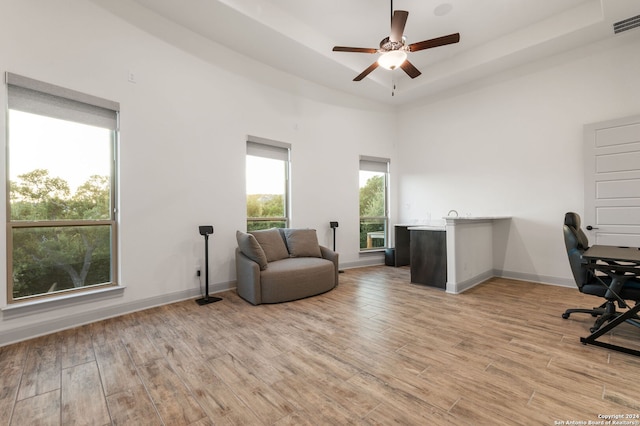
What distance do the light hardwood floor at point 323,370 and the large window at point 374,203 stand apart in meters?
3.09

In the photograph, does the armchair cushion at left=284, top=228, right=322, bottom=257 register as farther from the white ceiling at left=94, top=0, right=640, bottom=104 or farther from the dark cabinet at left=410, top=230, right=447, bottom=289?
the white ceiling at left=94, top=0, right=640, bottom=104

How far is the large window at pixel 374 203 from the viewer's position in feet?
20.6

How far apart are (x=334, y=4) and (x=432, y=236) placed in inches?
148

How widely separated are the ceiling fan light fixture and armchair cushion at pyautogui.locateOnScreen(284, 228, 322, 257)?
9.10 feet

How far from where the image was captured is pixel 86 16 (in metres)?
3.02

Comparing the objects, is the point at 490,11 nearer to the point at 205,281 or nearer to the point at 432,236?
the point at 432,236

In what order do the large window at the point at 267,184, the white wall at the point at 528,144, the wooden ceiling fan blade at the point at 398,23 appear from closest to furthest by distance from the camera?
the wooden ceiling fan blade at the point at 398,23, the white wall at the point at 528,144, the large window at the point at 267,184

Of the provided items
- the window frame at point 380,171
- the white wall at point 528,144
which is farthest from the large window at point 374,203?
the white wall at point 528,144

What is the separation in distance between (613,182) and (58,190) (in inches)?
287

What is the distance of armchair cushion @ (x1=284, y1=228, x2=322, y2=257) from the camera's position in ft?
14.7

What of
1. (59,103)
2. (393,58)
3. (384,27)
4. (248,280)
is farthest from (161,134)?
(384,27)

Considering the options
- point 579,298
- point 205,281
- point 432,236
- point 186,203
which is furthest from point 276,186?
point 579,298

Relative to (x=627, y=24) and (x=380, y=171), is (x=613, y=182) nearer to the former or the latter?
(x=627, y=24)

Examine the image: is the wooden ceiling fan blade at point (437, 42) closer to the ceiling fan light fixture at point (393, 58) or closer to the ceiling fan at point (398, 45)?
the ceiling fan at point (398, 45)
